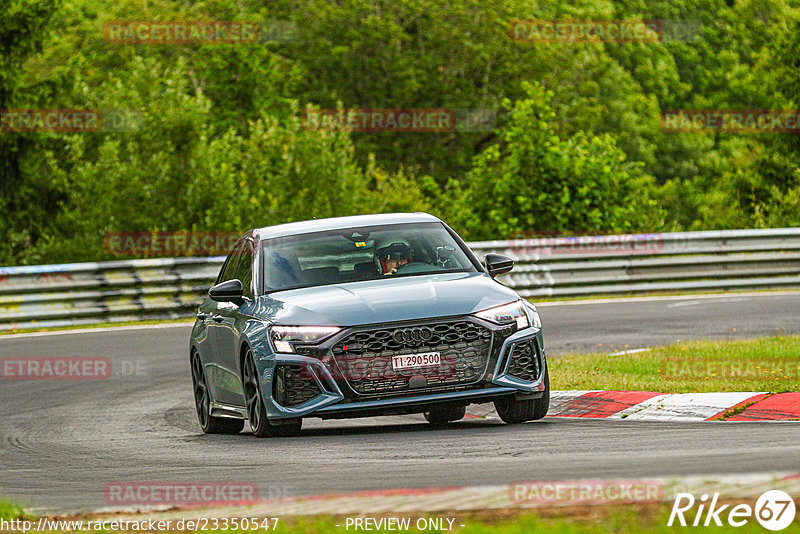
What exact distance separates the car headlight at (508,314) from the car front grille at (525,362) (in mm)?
144

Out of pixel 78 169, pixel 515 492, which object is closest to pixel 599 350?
pixel 515 492

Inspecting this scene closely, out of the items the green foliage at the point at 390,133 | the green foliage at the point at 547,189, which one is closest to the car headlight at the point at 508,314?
the green foliage at the point at 547,189

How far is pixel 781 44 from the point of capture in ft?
143

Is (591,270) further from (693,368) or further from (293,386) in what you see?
(293,386)

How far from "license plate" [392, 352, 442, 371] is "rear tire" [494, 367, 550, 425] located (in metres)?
0.90

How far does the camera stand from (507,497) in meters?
6.39

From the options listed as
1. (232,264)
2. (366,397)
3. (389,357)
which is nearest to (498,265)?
(389,357)

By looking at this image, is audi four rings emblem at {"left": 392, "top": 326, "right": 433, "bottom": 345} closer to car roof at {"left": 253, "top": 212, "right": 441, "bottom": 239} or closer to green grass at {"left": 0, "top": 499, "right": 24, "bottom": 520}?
car roof at {"left": 253, "top": 212, "right": 441, "bottom": 239}

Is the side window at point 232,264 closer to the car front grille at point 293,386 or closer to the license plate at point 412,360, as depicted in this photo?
the car front grille at point 293,386

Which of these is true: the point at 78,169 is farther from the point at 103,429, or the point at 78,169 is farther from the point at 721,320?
the point at 103,429

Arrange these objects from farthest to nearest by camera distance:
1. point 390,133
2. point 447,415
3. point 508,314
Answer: point 390,133, point 447,415, point 508,314

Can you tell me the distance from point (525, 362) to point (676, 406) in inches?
56.4

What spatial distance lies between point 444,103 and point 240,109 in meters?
8.49

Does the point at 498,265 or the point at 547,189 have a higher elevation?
the point at 498,265
